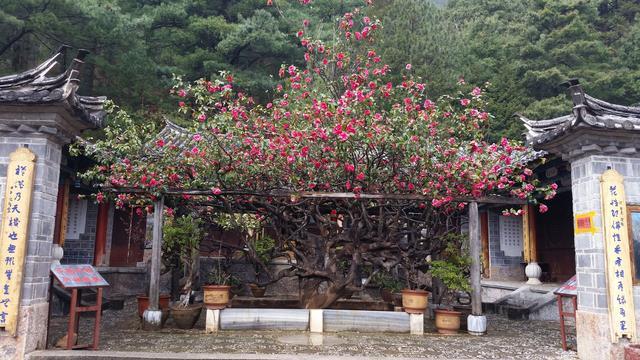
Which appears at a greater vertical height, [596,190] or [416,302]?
[596,190]

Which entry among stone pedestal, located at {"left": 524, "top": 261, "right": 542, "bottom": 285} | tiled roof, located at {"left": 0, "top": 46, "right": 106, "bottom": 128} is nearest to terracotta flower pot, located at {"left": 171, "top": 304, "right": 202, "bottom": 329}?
tiled roof, located at {"left": 0, "top": 46, "right": 106, "bottom": 128}

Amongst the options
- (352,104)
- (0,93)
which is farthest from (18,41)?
(352,104)

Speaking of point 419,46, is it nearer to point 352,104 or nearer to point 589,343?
point 352,104

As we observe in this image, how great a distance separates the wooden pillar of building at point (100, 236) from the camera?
13.9m

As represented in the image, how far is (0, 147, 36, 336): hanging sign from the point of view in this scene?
5879 mm

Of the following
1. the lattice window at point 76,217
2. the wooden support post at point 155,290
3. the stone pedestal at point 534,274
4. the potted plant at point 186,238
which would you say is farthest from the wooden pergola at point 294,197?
the lattice window at point 76,217

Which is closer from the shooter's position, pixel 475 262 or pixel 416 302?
pixel 416 302

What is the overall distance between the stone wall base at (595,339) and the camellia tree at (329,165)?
6.89ft

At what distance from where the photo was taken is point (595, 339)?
6.28 metres

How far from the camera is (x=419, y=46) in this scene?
22156 mm

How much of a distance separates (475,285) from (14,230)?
7049 mm

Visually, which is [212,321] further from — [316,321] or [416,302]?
[416,302]

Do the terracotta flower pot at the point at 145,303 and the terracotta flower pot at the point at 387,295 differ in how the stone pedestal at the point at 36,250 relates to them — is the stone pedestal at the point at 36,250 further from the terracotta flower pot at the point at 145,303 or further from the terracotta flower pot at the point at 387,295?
the terracotta flower pot at the point at 387,295

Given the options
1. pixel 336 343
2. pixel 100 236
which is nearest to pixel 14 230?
pixel 336 343
